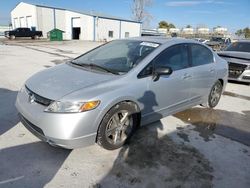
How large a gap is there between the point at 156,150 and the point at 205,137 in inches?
42.8

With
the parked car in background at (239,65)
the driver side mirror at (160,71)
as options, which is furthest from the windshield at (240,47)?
the driver side mirror at (160,71)

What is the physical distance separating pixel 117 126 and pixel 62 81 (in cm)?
102

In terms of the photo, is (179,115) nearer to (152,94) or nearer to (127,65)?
(152,94)

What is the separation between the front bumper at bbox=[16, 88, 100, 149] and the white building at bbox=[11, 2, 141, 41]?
37.7 metres

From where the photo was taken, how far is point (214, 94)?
17.8ft

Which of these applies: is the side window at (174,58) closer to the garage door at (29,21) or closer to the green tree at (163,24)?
the garage door at (29,21)

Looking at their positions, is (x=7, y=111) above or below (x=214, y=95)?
below

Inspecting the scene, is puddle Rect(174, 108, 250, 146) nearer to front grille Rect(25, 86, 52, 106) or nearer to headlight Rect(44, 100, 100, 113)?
headlight Rect(44, 100, 100, 113)

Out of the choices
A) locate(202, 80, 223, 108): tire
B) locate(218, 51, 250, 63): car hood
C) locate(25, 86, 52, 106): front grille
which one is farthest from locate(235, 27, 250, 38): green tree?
locate(25, 86, 52, 106): front grille

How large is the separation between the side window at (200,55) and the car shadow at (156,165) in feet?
4.73

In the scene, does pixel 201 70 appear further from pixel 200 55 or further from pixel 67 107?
pixel 67 107

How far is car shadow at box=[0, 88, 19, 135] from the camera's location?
3984 millimetres

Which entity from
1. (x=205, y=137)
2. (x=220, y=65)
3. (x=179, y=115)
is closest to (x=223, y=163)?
(x=205, y=137)

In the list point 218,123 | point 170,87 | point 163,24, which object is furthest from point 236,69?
point 163,24
